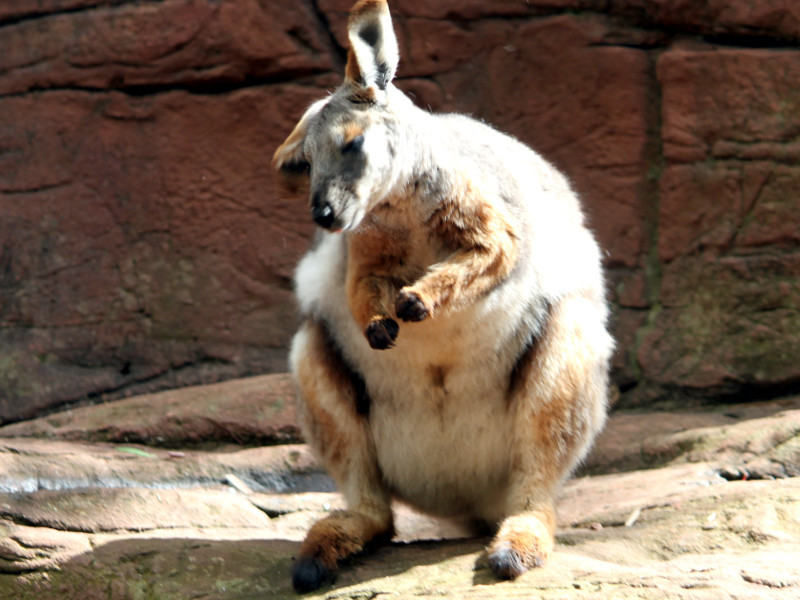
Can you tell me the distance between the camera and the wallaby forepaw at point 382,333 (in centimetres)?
428

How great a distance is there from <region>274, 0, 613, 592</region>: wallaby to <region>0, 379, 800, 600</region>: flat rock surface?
0.29 meters

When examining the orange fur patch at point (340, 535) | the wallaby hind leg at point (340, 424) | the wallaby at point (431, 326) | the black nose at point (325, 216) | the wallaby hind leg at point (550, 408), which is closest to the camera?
the black nose at point (325, 216)

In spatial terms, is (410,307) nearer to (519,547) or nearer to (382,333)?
(382,333)

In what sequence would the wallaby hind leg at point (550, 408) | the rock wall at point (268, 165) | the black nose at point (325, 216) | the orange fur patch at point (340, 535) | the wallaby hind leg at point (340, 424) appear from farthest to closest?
1. the rock wall at point (268, 165)
2. the wallaby hind leg at point (340, 424)
3. the wallaby hind leg at point (550, 408)
4. the orange fur patch at point (340, 535)
5. the black nose at point (325, 216)

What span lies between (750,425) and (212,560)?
345 centimetres

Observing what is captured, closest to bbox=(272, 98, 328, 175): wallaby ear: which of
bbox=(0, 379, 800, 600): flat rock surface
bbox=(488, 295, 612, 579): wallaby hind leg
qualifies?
bbox=(488, 295, 612, 579): wallaby hind leg

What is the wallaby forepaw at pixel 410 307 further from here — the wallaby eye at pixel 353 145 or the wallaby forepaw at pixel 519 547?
the wallaby forepaw at pixel 519 547

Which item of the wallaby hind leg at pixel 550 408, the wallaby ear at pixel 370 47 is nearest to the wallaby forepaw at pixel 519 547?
the wallaby hind leg at pixel 550 408

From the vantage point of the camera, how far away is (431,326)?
4621mm

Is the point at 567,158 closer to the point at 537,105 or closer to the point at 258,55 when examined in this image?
the point at 537,105

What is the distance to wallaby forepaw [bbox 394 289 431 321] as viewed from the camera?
4.25 meters

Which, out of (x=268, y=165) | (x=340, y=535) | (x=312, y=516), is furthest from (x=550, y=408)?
(x=268, y=165)

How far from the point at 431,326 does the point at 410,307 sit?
389 millimetres


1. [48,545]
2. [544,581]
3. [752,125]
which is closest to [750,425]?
[752,125]
